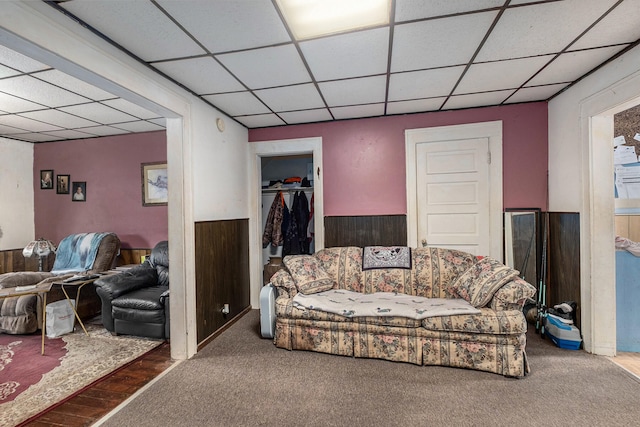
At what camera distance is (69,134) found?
13.0 ft

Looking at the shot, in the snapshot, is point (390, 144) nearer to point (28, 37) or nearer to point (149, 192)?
point (28, 37)

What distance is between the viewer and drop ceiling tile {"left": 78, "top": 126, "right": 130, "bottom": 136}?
3.73 m

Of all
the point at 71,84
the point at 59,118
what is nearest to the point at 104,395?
the point at 71,84

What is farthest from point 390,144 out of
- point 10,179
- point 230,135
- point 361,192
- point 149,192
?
point 10,179

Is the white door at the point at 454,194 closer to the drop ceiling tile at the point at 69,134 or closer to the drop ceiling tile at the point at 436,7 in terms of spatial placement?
the drop ceiling tile at the point at 436,7

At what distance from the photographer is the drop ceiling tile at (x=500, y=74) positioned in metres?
2.21

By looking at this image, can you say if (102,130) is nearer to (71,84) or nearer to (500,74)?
(71,84)

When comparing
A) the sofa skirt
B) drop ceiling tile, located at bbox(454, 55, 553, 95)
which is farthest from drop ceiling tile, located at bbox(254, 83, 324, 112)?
the sofa skirt

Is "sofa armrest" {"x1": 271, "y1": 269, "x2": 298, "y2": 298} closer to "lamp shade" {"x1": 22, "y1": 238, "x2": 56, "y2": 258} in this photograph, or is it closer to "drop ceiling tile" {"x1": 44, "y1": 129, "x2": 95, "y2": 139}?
"lamp shade" {"x1": 22, "y1": 238, "x2": 56, "y2": 258}

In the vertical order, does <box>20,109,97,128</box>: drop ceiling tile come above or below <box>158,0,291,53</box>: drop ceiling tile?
above

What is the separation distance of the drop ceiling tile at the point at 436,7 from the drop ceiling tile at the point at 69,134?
4.37m

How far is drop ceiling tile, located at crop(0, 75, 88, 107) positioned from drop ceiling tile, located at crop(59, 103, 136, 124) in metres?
0.12

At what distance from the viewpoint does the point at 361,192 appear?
3.57m

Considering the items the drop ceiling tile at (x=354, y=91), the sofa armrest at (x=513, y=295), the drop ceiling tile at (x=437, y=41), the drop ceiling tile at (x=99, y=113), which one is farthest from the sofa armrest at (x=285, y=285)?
the drop ceiling tile at (x=99, y=113)
